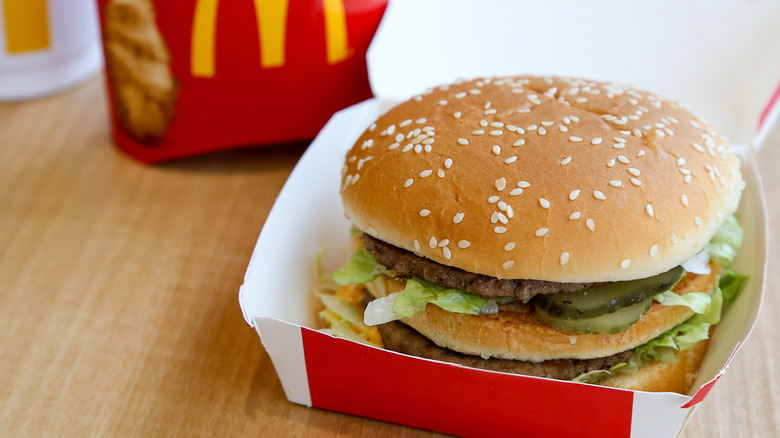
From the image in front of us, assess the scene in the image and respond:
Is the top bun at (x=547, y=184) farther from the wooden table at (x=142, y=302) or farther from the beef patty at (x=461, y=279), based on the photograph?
the wooden table at (x=142, y=302)

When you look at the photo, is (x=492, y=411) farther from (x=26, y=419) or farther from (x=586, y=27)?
(x=586, y=27)

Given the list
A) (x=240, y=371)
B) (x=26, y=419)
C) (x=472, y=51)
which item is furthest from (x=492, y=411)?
(x=472, y=51)

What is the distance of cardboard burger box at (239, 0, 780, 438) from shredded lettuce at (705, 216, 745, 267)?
7cm

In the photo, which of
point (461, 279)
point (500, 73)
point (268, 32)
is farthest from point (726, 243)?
point (268, 32)

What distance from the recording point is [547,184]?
139 cm

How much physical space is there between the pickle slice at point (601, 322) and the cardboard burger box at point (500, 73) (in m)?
0.14

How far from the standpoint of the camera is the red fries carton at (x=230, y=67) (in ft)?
7.14

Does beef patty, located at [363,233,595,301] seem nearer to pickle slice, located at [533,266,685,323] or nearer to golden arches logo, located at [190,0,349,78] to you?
pickle slice, located at [533,266,685,323]

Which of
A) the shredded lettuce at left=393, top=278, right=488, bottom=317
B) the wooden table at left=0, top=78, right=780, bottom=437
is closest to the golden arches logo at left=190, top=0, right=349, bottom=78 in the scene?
the wooden table at left=0, top=78, right=780, bottom=437

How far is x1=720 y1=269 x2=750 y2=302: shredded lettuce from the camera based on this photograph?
1662 mm

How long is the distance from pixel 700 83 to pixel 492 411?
5.01 feet

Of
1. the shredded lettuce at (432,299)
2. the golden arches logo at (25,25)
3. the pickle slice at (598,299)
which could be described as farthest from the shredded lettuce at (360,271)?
the golden arches logo at (25,25)

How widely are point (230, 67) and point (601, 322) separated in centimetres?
145

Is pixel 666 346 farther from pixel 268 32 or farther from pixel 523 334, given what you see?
pixel 268 32
